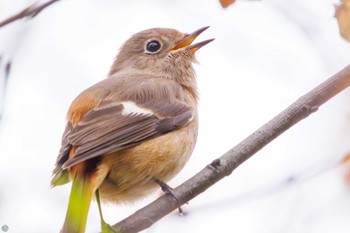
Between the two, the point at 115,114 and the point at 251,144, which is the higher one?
the point at 115,114

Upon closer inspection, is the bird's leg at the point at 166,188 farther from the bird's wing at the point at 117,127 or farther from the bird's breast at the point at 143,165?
the bird's wing at the point at 117,127

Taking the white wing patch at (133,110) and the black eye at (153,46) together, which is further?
the black eye at (153,46)

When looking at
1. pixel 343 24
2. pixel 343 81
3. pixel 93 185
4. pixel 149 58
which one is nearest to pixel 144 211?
pixel 93 185

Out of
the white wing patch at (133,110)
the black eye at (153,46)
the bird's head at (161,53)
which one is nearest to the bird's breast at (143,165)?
the white wing patch at (133,110)

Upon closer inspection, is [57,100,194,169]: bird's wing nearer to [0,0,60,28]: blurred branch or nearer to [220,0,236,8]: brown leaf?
[220,0,236,8]: brown leaf

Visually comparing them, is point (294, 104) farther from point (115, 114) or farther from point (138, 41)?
point (138, 41)

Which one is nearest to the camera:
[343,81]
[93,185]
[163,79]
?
[343,81]

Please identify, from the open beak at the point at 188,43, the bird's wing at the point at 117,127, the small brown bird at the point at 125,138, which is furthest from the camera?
the open beak at the point at 188,43
